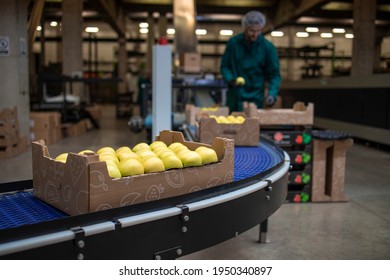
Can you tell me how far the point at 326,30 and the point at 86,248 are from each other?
21.8 m

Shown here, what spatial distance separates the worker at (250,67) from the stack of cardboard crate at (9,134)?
3642 millimetres

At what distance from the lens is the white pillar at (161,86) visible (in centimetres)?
330

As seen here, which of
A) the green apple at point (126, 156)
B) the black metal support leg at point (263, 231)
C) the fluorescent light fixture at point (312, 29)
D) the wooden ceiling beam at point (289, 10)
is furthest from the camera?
the fluorescent light fixture at point (312, 29)

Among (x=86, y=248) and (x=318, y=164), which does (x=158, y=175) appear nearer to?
(x=86, y=248)

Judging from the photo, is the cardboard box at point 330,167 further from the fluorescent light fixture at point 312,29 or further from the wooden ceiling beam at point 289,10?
the fluorescent light fixture at point 312,29

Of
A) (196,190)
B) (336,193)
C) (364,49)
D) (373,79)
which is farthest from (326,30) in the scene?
(196,190)

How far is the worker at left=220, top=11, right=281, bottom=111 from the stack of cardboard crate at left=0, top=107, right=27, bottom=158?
143 inches

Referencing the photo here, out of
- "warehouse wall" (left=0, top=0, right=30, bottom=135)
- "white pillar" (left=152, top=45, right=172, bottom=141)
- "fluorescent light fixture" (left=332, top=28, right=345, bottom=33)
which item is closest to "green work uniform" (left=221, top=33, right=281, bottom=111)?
"white pillar" (left=152, top=45, right=172, bottom=141)

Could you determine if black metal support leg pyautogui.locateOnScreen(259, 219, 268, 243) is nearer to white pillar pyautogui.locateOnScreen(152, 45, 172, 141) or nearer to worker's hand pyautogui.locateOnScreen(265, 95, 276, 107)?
white pillar pyautogui.locateOnScreen(152, 45, 172, 141)

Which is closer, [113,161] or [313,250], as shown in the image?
[113,161]

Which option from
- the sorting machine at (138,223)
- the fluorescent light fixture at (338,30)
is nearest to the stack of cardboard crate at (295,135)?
the sorting machine at (138,223)

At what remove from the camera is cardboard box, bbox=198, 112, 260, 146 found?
2.47 m

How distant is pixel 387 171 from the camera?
5887mm

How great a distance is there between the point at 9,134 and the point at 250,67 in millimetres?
3974
